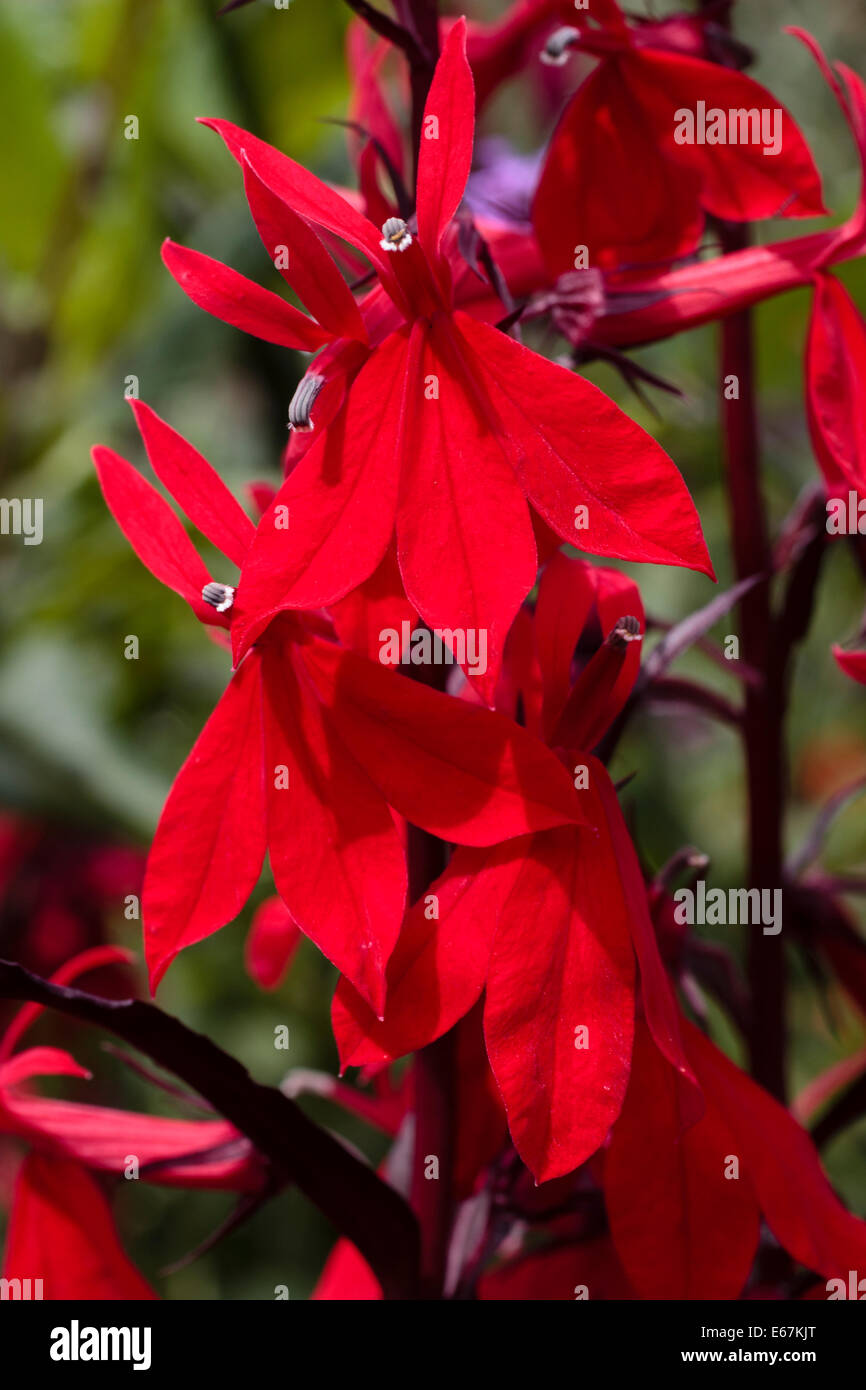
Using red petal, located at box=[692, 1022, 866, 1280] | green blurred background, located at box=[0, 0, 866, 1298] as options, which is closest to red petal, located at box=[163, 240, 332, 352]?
red petal, located at box=[692, 1022, 866, 1280]

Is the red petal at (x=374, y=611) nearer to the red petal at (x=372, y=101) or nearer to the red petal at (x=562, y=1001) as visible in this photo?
the red petal at (x=562, y=1001)

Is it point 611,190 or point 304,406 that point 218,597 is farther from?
point 611,190

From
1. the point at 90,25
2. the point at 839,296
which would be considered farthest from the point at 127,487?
the point at 90,25

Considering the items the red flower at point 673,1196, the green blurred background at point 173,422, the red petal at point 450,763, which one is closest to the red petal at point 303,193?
the red petal at point 450,763

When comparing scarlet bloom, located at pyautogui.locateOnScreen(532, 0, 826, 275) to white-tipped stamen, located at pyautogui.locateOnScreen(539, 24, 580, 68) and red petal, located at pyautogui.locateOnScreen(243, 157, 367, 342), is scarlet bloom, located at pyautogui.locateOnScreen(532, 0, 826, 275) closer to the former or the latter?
white-tipped stamen, located at pyautogui.locateOnScreen(539, 24, 580, 68)

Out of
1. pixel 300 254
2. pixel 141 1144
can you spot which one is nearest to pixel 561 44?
pixel 300 254
